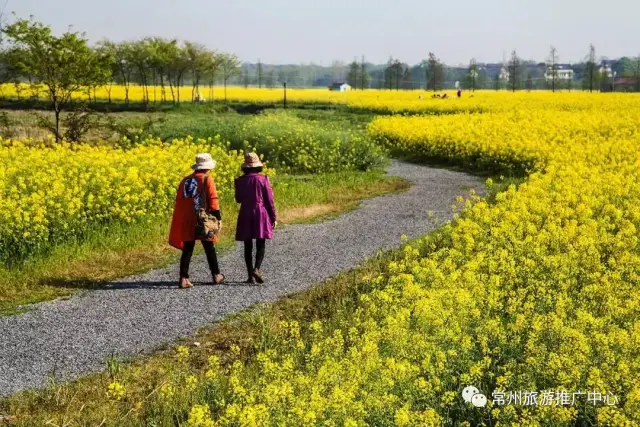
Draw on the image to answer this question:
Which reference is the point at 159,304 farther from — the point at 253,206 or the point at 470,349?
the point at 470,349

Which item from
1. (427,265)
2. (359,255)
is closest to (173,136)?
(359,255)

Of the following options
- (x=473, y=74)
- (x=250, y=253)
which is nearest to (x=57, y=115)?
(x=250, y=253)

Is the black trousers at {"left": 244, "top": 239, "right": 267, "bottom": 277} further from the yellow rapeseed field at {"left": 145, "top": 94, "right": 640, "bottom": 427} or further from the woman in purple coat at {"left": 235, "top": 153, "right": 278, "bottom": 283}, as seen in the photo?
the yellow rapeseed field at {"left": 145, "top": 94, "right": 640, "bottom": 427}

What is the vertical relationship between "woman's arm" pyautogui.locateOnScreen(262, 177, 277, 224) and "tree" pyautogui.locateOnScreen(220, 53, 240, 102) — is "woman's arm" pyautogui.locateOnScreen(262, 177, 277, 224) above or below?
below

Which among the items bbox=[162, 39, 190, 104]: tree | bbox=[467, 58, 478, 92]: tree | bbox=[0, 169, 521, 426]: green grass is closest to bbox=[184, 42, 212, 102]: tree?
bbox=[162, 39, 190, 104]: tree

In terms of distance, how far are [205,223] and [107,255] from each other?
7.51 ft

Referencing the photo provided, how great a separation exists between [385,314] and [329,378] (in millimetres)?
1641

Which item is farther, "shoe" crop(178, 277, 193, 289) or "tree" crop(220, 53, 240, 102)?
"tree" crop(220, 53, 240, 102)

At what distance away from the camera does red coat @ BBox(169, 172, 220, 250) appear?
27.3 feet

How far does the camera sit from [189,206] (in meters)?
8.41

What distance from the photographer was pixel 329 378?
4.77 m

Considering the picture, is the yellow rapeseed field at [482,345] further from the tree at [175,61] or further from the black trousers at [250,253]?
the tree at [175,61]

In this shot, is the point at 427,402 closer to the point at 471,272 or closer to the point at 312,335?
the point at 312,335

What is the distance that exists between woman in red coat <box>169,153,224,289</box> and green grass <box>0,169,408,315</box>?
1.22 metres
